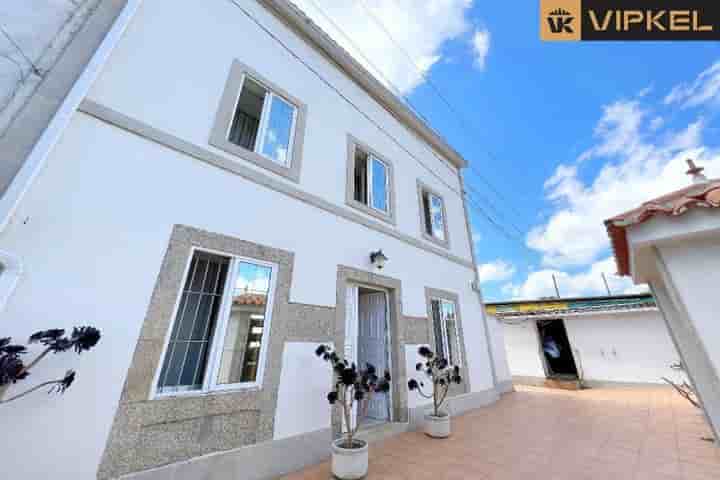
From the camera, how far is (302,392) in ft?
11.0

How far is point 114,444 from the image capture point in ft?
7.02

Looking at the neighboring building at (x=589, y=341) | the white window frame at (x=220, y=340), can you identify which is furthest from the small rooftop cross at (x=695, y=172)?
the neighboring building at (x=589, y=341)

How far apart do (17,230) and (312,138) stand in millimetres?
3701

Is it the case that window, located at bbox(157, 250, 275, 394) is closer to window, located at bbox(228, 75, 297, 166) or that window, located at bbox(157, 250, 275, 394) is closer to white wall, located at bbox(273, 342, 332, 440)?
white wall, located at bbox(273, 342, 332, 440)

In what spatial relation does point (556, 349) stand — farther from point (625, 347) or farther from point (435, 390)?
Answer: point (435, 390)

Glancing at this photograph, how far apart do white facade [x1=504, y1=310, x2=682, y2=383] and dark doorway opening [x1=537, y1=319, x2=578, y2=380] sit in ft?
0.80

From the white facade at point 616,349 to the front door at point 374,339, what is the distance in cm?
970

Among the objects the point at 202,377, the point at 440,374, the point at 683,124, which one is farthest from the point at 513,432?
the point at 683,124

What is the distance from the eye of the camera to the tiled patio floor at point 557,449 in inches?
114

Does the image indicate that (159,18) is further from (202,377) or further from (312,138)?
(202,377)

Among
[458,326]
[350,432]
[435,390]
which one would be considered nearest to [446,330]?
[458,326]

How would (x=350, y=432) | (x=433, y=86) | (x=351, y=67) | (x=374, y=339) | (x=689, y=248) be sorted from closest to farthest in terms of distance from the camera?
(x=689, y=248)
(x=350, y=432)
(x=374, y=339)
(x=351, y=67)
(x=433, y=86)

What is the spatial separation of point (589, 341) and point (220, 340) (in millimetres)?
13307

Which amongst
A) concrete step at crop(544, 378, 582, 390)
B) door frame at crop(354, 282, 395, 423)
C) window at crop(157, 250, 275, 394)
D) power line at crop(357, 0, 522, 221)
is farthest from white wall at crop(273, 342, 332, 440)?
concrete step at crop(544, 378, 582, 390)
